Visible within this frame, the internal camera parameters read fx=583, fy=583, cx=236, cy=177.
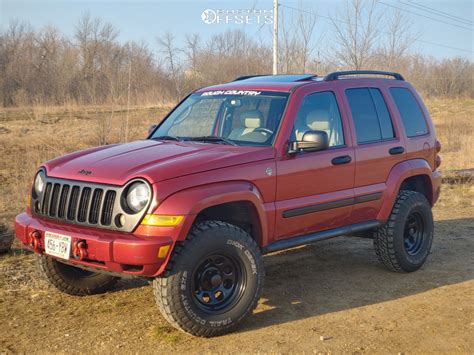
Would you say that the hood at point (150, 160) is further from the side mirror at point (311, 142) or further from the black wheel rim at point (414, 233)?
the black wheel rim at point (414, 233)

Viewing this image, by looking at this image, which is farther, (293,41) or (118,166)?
(293,41)

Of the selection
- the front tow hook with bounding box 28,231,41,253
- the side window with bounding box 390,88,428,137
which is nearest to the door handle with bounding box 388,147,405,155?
the side window with bounding box 390,88,428,137

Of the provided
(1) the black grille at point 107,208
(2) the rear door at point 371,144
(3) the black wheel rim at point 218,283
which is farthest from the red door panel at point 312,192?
(1) the black grille at point 107,208

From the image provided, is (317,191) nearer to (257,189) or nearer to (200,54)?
(257,189)

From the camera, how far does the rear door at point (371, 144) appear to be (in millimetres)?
5395

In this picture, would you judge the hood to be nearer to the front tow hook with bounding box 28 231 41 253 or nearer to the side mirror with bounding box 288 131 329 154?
the side mirror with bounding box 288 131 329 154

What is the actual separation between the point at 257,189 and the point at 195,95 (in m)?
1.68

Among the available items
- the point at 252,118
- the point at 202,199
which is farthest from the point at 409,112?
the point at 202,199

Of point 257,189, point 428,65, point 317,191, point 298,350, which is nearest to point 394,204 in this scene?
point 317,191

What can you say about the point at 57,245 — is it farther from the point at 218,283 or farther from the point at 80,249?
the point at 218,283

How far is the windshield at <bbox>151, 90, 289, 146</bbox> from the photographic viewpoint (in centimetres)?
492

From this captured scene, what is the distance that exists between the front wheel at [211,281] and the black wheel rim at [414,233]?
2.31 metres

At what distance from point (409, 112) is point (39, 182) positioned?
3.78 m

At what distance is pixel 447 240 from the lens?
24.4ft
